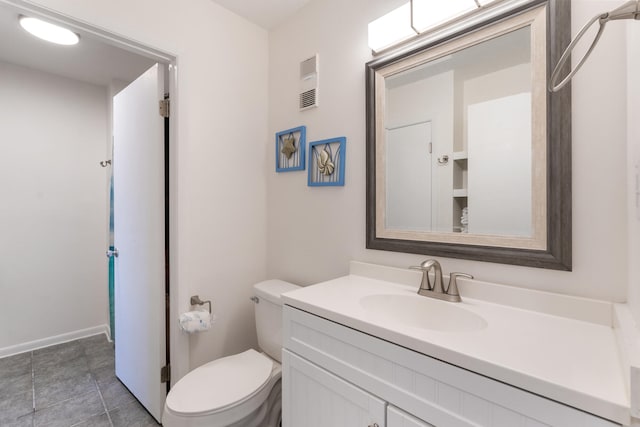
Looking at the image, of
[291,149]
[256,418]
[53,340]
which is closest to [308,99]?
[291,149]

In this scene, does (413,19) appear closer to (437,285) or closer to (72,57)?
(437,285)

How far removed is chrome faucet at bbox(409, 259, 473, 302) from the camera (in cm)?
112

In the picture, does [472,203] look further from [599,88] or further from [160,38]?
[160,38]

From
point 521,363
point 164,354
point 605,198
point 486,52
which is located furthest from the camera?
point 164,354

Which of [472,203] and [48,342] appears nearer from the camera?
[472,203]

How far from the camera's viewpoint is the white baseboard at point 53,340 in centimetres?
243

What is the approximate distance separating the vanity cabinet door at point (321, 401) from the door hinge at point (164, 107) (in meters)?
1.39

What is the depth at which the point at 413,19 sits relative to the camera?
1.24 metres

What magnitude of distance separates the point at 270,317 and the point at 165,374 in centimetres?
70

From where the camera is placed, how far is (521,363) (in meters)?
0.65

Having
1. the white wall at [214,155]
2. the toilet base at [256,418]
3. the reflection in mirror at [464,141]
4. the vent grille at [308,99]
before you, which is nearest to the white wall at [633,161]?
the reflection in mirror at [464,141]

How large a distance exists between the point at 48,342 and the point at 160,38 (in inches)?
110

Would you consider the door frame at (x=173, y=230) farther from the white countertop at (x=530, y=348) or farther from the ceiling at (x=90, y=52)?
the white countertop at (x=530, y=348)

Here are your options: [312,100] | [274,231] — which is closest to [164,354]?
[274,231]
